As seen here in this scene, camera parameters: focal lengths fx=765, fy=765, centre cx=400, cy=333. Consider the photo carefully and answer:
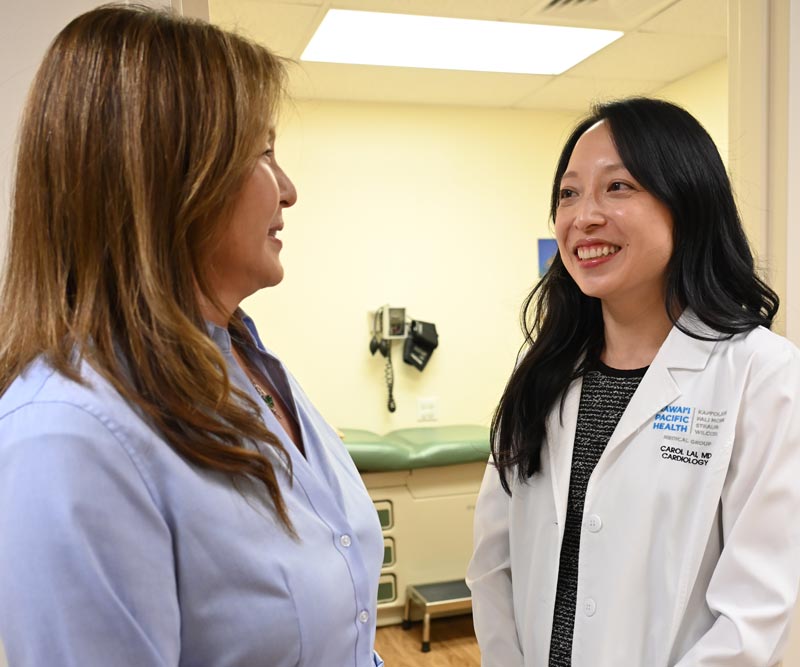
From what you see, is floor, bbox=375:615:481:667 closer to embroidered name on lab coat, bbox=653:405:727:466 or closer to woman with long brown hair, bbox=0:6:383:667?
embroidered name on lab coat, bbox=653:405:727:466

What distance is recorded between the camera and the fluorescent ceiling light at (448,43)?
3.18 meters

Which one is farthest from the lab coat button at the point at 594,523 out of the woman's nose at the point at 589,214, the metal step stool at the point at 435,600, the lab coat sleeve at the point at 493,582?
the metal step stool at the point at 435,600

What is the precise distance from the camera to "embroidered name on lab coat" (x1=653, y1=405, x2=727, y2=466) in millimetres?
1299

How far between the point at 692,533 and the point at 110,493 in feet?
3.13

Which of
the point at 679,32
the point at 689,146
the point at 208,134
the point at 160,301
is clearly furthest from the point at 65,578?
the point at 679,32

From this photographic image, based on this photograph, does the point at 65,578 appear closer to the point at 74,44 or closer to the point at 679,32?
the point at 74,44

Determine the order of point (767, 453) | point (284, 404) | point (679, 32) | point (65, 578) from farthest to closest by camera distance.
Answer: point (679, 32)
point (767, 453)
point (284, 404)
point (65, 578)

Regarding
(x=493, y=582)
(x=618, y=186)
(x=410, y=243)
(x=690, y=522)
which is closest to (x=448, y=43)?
(x=410, y=243)

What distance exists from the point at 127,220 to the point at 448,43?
297 cm

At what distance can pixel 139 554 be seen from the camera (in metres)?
0.70

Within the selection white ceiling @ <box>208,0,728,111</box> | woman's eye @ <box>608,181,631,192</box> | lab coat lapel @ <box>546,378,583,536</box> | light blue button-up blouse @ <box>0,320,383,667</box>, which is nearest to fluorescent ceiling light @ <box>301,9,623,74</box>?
white ceiling @ <box>208,0,728,111</box>

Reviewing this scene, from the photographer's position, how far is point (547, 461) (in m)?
1.49

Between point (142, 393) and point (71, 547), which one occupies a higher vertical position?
point (142, 393)

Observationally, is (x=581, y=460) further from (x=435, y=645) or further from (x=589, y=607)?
(x=435, y=645)
